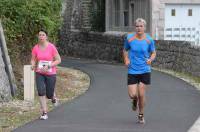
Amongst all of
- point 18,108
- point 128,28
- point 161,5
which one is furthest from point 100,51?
point 18,108

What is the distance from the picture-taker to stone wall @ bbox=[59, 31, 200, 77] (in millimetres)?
22469

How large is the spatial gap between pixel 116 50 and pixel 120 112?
1860 centimetres

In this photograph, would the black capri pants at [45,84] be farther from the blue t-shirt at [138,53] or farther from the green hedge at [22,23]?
the green hedge at [22,23]

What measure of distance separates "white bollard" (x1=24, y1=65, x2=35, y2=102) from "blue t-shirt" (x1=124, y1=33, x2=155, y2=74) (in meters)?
3.82

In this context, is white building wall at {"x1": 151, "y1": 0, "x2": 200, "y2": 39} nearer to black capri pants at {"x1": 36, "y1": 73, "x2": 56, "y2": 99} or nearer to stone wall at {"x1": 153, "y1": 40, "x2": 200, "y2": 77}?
stone wall at {"x1": 153, "y1": 40, "x2": 200, "y2": 77}

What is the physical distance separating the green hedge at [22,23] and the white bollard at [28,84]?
Answer: 173 centimetres

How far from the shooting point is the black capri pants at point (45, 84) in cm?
1154

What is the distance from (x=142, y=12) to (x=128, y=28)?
1.91 meters

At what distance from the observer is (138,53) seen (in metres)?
10.6

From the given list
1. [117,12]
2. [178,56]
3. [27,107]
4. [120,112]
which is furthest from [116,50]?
[120,112]

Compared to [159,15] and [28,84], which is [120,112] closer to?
[28,84]

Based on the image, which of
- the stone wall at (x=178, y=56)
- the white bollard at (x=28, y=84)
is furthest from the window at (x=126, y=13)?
the white bollard at (x=28, y=84)

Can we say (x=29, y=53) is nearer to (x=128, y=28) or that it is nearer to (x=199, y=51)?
(x=199, y=51)

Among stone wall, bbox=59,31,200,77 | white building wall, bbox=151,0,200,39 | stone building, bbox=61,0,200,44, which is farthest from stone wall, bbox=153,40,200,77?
white building wall, bbox=151,0,200,39
